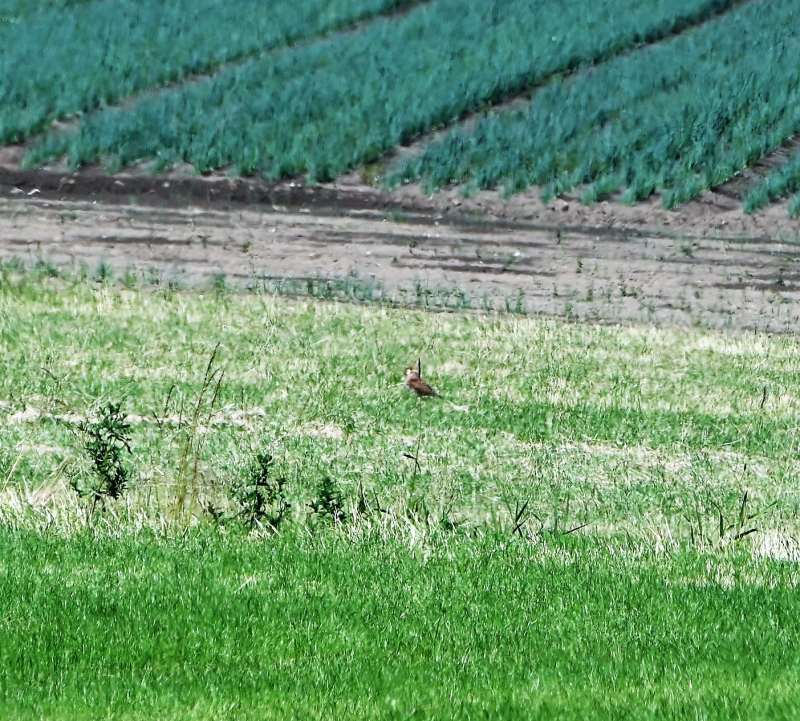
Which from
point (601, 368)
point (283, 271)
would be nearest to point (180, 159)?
point (283, 271)

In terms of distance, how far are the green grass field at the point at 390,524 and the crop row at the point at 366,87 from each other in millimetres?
10516

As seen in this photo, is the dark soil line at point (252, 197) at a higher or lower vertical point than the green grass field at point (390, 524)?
higher

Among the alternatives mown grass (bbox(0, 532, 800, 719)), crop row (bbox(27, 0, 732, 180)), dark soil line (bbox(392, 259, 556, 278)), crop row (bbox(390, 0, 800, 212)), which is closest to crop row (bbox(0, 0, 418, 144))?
crop row (bbox(27, 0, 732, 180))

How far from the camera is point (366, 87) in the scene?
2547 cm

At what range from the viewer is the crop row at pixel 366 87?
73.5 feet

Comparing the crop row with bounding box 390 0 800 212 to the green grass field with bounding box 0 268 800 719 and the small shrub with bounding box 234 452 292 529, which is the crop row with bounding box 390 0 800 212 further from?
the small shrub with bounding box 234 452 292 529

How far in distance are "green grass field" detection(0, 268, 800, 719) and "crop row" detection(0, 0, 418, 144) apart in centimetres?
1363

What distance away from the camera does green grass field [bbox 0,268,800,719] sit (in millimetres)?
4203

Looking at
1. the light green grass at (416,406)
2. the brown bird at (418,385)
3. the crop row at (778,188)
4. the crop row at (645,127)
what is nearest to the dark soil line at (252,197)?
the crop row at (645,127)

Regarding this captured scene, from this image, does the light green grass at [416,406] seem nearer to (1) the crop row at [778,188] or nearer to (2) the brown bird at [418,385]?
(2) the brown bird at [418,385]

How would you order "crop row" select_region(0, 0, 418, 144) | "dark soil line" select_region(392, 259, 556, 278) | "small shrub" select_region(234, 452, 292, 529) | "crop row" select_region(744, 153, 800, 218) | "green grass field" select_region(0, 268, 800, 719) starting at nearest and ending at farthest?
"green grass field" select_region(0, 268, 800, 719) < "small shrub" select_region(234, 452, 292, 529) < "dark soil line" select_region(392, 259, 556, 278) < "crop row" select_region(744, 153, 800, 218) < "crop row" select_region(0, 0, 418, 144)

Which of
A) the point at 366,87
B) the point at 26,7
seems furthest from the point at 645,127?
the point at 26,7

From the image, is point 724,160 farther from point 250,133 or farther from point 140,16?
point 140,16

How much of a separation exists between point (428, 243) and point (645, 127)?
6.96 metres
